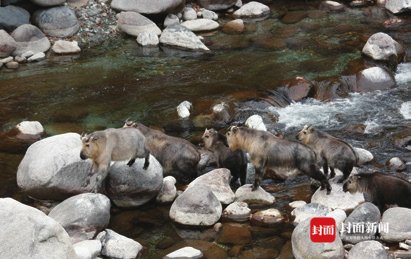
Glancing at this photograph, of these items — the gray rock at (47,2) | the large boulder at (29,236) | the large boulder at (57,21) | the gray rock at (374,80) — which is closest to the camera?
the large boulder at (29,236)

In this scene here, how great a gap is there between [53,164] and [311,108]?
6.98 m

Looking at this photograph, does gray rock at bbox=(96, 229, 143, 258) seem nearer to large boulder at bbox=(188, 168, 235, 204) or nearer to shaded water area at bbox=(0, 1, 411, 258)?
shaded water area at bbox=(0, 1, 411, 258)

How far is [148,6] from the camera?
21.8 m

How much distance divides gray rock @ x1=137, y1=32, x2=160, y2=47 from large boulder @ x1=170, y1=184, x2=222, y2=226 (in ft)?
33.8

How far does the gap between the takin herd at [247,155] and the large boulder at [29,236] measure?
2568mm

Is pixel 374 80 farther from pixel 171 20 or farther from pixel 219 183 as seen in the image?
pixel 171 20

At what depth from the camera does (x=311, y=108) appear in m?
15.8

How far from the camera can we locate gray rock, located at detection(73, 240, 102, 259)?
363 inches

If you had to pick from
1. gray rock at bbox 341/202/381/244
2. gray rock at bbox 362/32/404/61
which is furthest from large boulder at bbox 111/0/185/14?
gray rock at bbox 341/202/381/244

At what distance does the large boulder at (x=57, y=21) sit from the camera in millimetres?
20672

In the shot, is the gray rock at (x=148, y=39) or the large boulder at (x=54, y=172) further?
the gray rock at (x=148, y=39)

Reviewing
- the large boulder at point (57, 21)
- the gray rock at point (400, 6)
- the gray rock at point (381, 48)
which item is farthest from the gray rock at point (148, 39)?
the gray rock at point (400, 6)

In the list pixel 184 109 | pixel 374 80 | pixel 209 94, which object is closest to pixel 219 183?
pixel 184 109

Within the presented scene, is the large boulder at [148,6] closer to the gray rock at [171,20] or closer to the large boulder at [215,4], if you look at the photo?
the gray rock at [171,20]
